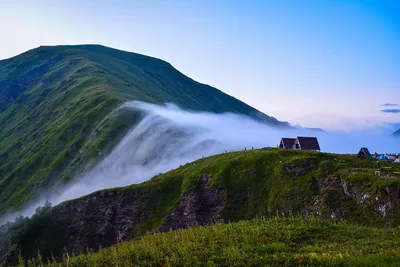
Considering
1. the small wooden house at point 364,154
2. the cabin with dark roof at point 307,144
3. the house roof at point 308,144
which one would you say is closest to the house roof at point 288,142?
the cabin with dark roof at point 307,144

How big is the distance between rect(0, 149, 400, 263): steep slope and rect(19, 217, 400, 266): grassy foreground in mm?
28764

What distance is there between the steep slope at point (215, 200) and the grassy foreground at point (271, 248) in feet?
94.4

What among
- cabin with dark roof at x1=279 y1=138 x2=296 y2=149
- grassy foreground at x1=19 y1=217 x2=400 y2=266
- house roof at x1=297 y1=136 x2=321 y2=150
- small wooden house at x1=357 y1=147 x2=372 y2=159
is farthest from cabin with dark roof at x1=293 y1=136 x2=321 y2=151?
grassy foreground at x1=19 y1=217 x2=400 y2=266

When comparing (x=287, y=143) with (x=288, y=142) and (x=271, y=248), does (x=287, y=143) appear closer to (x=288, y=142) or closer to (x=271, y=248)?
(x=288, y=142)

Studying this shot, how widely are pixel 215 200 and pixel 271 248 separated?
59.1 meters

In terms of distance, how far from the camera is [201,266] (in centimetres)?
2380

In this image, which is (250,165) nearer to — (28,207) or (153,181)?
(153,181)

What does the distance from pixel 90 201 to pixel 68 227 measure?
9051 millimetres

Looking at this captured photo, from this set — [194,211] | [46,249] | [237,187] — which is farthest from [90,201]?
[237,187]

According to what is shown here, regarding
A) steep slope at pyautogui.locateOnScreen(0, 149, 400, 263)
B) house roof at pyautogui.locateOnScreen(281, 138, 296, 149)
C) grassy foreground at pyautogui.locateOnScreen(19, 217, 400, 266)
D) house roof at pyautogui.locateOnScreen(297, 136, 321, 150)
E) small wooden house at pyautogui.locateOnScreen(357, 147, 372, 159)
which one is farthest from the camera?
house roof at pyautogui.locateOnScreen(281, 138, 296, 149)

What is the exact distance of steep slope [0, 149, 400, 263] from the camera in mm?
64625

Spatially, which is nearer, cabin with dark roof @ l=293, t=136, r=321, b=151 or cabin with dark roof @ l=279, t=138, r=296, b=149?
cabin with dark roof @ l=293, t=136, r=321, b=151

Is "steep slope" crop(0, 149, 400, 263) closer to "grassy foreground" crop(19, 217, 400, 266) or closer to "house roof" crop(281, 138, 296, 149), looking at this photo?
"house roof" crop(281, 138, 296, 149)

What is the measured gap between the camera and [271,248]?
86.1 ft
